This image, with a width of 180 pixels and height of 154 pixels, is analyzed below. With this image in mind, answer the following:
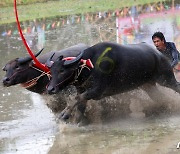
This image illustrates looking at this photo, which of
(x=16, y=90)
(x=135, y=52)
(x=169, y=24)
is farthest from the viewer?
(x=169, y=24)

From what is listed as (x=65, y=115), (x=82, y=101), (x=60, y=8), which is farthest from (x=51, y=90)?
(x=60, y=8)

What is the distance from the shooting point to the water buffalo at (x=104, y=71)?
7953mm

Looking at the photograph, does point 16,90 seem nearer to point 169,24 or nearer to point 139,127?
point 139,127

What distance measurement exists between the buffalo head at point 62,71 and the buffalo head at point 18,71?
584mm

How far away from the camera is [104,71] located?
812cm


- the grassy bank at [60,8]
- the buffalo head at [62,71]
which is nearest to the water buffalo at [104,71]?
the buffalo head at [62,71]

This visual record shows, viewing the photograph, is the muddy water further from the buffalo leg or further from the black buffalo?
the black buffalo

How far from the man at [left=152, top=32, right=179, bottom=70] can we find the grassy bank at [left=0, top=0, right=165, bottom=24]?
51.0ft

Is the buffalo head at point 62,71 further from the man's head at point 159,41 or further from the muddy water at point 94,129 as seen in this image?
the man's head at point 159,41

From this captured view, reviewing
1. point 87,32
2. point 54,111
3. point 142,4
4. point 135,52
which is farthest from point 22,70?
point 142,4

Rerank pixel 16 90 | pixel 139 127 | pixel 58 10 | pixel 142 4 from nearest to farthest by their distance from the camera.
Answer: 1. pixel 139 127
2. pixel 16 90
3. pixel 142 4
4. pixel 58 10

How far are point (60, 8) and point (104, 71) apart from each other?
65.8ft

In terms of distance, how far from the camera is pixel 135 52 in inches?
336

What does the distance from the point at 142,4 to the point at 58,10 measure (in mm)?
4156
